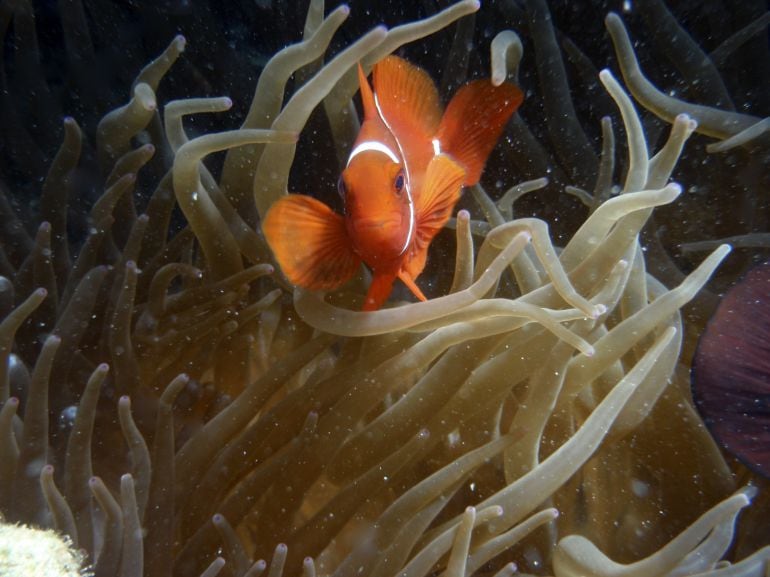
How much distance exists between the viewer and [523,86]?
193 cm

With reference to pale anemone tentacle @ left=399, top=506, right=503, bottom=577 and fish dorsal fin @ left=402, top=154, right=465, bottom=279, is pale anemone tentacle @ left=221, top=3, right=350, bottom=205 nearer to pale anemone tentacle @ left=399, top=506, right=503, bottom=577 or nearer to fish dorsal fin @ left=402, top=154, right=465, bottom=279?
fish dorsal fin @ left=402, top=154, right=465, bottom=279

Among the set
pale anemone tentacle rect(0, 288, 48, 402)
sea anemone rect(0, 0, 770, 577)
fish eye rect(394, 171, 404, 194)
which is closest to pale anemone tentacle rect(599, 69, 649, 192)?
sea anemone rect(0, 0, 770, 577)

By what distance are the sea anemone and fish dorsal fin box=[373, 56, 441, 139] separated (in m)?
0.05

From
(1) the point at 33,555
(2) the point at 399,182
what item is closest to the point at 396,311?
(2) the point at 399,182

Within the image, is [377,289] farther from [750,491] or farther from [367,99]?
[750,491]

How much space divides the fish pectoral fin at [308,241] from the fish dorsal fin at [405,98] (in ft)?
0.85

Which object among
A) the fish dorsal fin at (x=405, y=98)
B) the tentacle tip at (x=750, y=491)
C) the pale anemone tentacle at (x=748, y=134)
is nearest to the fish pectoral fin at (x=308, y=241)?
the fish dorsal fin at (x=405, y=98)

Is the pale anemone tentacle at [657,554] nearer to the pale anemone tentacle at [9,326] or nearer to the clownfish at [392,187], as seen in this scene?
the clownfish at [392,187]

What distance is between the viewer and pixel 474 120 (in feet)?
4.55

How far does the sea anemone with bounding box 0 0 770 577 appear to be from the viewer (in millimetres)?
1010

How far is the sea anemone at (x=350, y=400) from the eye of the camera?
1.01m

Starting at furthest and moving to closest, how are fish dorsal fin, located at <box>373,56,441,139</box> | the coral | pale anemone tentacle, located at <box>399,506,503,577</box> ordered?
Answer: fish dorsal fin, located at <box>373,56,441,139</box> → pale anemone tentacle, located at <box>399,506,503,577</box> → the coral

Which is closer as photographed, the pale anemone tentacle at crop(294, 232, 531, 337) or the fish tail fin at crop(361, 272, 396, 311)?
the pale anemone tentacle at crop(294, 232, 531, 337)

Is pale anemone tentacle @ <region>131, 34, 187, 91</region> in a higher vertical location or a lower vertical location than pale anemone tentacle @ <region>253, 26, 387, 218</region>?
higher
